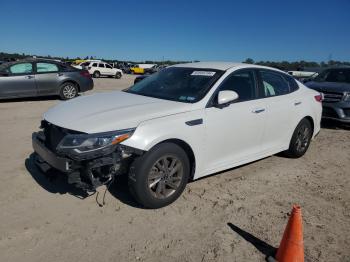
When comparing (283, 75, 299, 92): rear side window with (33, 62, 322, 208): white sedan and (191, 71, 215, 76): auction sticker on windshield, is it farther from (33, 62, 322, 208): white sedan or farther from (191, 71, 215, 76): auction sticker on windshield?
(191, 71, 215, 76): auction sticker on windshield

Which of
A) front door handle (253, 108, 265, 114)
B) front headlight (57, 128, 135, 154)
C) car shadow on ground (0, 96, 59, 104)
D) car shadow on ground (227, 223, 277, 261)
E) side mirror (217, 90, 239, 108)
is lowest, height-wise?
car shadow on ground (227, 223, 277, 261)

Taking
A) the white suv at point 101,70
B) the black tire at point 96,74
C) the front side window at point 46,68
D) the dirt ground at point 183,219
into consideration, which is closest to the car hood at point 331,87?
the dirt ground at point 183,219

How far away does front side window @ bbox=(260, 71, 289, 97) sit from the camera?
5.28 meters

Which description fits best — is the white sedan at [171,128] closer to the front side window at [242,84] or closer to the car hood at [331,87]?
the front side window at [242,84]

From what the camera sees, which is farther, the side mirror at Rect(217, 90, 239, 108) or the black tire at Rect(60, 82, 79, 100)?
the black tire at Rect(60, 82, 79, 100)

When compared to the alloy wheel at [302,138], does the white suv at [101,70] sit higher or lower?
higher

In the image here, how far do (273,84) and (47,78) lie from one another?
849 cm

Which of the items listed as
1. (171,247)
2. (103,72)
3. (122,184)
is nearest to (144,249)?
(171,247)

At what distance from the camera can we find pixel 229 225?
3.71 meters

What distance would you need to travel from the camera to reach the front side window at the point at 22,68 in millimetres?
11070

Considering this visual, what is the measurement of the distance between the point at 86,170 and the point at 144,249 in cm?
100

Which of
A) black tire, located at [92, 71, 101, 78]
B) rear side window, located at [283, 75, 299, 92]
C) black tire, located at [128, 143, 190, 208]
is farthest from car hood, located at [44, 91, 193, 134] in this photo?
black tire, located at [92, 71, 101, 78]

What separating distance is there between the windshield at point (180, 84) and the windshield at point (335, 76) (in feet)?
21.2

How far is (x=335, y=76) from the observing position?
1005cm
